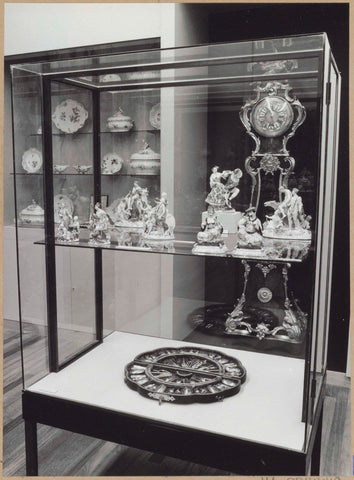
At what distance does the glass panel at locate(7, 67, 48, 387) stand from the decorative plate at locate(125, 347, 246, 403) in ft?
1.37

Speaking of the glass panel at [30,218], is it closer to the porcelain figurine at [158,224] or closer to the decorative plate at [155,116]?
the porcelain figurine at [158,224]

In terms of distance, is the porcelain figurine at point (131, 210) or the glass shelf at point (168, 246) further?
the porcelain figurine at point (131, 210)

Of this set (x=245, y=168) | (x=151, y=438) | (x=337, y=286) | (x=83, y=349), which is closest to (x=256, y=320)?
(x=337, y=286)

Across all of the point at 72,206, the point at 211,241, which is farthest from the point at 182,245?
the point at 72,206

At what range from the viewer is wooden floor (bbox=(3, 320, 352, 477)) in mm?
2170

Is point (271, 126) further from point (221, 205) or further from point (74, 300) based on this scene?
point (74, 300)

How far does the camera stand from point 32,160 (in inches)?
80.7

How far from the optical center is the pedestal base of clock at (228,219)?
2.23 metres

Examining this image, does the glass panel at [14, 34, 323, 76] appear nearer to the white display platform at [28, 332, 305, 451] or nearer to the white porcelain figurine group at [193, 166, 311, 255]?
the white porcelain figurine group at [193, 166, 311, 255]

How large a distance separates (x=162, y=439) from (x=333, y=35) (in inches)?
99.2

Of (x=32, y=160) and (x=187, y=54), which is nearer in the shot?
(x=187, y=54)

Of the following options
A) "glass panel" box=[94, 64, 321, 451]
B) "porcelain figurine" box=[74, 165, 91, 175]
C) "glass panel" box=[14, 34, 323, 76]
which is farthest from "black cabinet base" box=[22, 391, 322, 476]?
"glass panel" box=[14, 34, 323, 76]

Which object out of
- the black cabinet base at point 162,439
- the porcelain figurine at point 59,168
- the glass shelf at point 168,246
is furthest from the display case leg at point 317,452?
the porcelain figurine at point 59,168

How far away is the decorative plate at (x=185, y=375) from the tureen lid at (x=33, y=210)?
0.76 m
